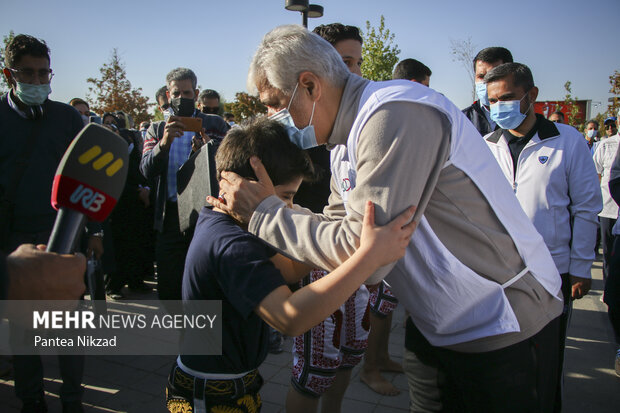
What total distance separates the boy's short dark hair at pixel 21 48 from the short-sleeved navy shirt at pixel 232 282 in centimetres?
222

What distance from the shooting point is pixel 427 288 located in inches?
59.3

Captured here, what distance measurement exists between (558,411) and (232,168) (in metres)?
1.80

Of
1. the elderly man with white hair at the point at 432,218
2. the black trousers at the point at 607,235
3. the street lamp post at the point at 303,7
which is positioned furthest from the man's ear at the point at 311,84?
the street lamp post at the point at 303,7

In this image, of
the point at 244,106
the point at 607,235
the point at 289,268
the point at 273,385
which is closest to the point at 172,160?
the point at 273,385

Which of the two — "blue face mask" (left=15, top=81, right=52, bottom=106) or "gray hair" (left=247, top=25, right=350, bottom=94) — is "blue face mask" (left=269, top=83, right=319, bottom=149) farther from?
"blue face mask" (left=15, top=81, right=52, bottom=106)

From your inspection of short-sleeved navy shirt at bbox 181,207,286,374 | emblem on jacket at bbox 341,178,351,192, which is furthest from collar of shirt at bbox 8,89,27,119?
emblem on jacket at bbox 341,178,351,192

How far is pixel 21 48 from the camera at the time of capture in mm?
3164

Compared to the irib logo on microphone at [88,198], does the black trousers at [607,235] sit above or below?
below

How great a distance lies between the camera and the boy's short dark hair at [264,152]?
176cm

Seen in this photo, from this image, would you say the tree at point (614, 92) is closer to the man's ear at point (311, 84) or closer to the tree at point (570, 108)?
the tree at point (570, 108)

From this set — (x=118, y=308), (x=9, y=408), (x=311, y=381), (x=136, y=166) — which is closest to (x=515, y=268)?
(x=311, y=381)

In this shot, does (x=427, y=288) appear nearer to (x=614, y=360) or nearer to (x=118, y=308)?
(x=614, y=360)

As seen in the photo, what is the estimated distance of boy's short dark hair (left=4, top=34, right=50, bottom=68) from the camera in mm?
3164

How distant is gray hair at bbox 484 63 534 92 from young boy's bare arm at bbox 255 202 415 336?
250 centimetres
